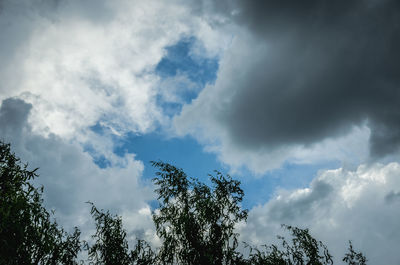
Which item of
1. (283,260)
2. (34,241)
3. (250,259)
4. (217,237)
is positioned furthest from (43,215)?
(283,260)

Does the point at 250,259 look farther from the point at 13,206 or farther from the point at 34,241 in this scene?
the point at 13,206

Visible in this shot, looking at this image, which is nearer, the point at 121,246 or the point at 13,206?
the point at 13,206

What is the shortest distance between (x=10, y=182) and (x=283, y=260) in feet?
62.6

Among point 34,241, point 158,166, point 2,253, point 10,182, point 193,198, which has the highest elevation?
point 158,166

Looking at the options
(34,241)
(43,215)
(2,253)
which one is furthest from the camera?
(43,215)

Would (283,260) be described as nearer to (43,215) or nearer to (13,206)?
(43,215)

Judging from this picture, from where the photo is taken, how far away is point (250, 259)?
18891 millimetres

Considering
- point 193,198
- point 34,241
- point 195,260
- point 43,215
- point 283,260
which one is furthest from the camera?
point 193,198

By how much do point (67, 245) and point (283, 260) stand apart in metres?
18.1

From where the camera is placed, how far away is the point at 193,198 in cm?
2039

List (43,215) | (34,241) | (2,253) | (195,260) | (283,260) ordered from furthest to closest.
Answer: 1. (283,260)
2. (195,260)
3. (43,215)
4. (34,241)
5. (2,253)

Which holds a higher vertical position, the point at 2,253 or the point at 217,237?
the point at 217,237

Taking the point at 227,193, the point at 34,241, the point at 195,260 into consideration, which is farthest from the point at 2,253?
the point at 227,193

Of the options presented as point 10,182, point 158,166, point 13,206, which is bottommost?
point 13,206
